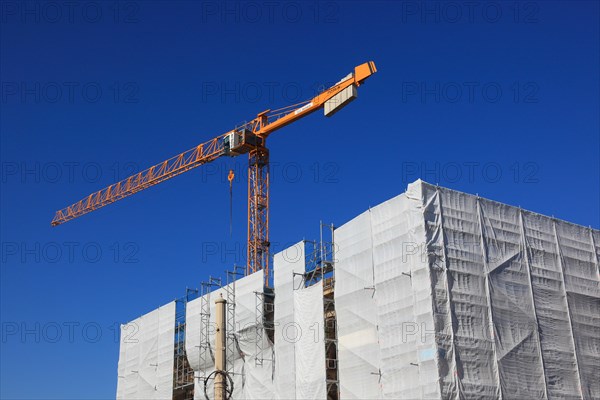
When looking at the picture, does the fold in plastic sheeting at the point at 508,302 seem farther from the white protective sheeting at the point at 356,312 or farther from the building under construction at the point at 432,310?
the white protective sheeting at the point at 356,312

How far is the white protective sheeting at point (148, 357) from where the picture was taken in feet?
200

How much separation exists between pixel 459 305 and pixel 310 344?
10587 mm

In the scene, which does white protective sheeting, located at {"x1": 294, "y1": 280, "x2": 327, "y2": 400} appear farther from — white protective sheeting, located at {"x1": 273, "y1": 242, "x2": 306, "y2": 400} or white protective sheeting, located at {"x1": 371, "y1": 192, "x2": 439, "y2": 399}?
white protective sheeting, located at {"x1": 371, "y1": 192, "x2": 439, "y2": 399}

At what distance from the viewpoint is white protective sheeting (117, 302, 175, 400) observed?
60875mm

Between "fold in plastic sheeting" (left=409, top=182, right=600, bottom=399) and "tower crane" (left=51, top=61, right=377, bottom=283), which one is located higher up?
"tower crane" (left=51, top=61, right=377, bottom=283)

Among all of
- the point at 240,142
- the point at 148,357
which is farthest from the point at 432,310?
the point at 240,142

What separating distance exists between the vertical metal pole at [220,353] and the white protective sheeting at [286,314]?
4397 millimetres

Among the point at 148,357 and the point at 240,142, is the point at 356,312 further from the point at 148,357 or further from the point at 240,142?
the point at 240,142

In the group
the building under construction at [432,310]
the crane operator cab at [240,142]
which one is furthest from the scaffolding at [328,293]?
the crane operator cab at [240,142]

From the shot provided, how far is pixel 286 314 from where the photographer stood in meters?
49.1

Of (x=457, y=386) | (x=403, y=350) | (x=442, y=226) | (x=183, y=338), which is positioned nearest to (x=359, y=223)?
(x=442, y=226)

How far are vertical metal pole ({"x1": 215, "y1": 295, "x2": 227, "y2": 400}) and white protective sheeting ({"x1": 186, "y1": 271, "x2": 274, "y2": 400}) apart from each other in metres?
5.64

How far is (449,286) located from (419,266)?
76.3 inches

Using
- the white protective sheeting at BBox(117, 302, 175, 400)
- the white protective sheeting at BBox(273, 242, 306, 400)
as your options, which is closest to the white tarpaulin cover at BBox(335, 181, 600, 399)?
the white protective sheeting at BBox(273, 242, 306, 400)
